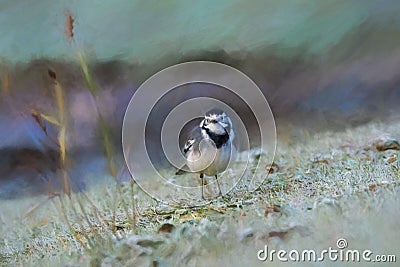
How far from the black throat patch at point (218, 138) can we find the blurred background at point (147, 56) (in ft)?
0.18

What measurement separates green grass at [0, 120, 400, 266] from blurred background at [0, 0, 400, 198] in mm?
49

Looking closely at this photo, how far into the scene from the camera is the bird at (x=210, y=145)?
986 millimetres

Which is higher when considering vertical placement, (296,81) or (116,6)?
(116,6)

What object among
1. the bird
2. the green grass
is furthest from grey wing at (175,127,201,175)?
the green grass

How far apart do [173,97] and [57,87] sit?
9.2 inches

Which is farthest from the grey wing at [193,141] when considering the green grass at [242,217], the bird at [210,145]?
the green grass at [242,217]

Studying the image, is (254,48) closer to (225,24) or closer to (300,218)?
(225,24)

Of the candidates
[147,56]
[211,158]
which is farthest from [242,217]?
[147,56]

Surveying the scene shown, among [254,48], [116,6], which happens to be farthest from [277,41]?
[116,6]

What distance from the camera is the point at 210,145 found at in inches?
39.0

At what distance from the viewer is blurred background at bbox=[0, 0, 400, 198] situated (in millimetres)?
1006

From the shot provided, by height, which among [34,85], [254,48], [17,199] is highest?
[254,48]

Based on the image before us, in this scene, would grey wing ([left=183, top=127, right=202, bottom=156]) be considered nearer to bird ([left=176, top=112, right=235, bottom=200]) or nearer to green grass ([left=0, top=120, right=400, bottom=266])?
bird ([left=176, top=112, right=235, bottom=200])

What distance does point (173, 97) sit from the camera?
102 cm
